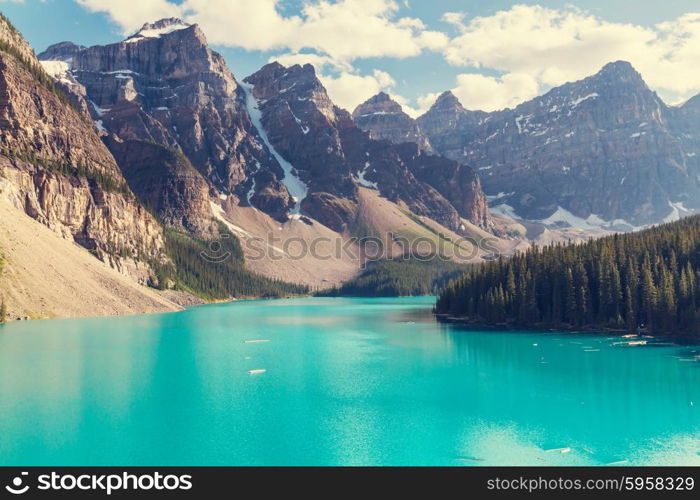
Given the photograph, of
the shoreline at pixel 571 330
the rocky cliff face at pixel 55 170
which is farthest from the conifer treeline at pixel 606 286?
the rocky cliff face at pixel 55 170

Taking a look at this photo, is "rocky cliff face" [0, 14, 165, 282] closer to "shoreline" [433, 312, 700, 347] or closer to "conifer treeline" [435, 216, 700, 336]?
"shoreline" [433, 312, 700, 347]

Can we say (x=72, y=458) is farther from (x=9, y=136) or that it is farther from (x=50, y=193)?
(x=9, y=136)

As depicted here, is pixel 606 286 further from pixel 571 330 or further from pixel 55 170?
pixel 55 170

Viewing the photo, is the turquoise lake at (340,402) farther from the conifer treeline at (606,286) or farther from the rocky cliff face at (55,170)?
the rocky cliff face at (55,170)

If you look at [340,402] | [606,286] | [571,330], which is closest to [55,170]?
[571,330]

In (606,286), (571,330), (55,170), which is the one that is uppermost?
(55,170)

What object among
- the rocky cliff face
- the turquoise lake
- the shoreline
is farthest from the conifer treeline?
the rocky cliff face

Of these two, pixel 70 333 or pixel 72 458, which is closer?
pixel 72 458
